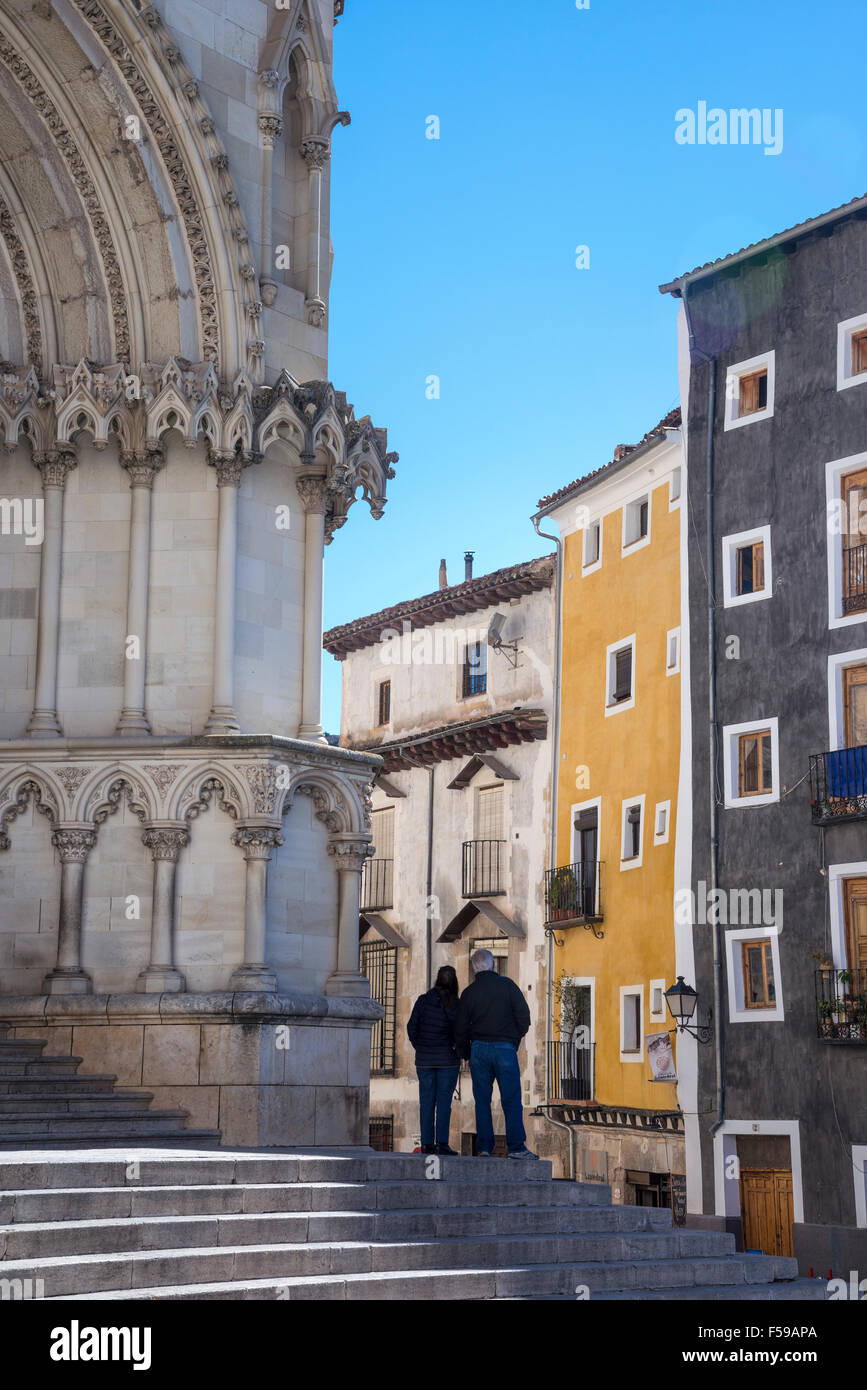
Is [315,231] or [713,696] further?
[713,696]

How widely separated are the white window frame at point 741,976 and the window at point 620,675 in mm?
6292

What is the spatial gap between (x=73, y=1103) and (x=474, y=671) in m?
31.6

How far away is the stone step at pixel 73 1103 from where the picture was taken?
10.4 m

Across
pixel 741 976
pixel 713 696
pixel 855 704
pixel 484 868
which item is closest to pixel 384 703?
pixel 484 868

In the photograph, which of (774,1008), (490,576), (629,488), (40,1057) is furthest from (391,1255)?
(490,576)

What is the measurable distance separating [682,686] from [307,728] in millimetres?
20733

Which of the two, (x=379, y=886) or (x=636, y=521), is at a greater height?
(x=636, y=521)

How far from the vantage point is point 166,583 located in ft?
39.9

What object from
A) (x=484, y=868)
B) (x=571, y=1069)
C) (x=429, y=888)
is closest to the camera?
(x=571, y=1069)

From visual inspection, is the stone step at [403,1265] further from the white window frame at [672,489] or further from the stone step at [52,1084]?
the white window frame at [672,489]

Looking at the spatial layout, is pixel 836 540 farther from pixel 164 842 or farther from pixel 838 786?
pixel 164 842

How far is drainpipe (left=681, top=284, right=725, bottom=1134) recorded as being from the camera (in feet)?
97.9

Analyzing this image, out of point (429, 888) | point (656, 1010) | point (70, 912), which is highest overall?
point (429, 888)
